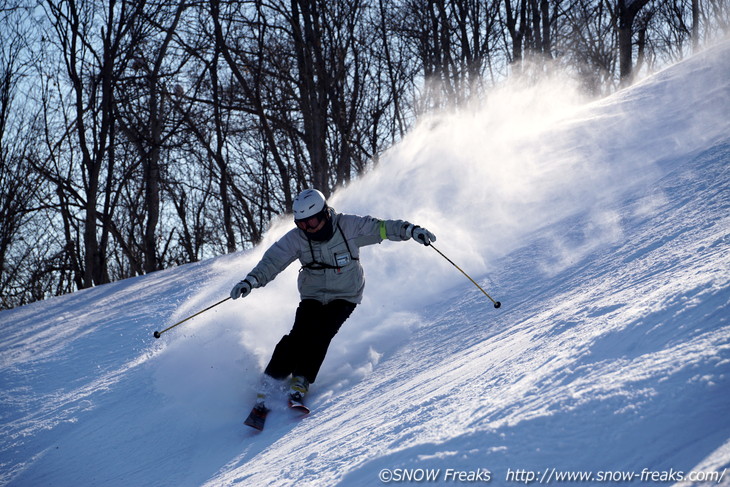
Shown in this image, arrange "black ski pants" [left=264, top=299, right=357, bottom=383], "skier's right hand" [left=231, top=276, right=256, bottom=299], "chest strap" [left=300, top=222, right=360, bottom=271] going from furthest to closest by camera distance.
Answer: "chest strap" [left=300, top=222, right=360, bottom=271], "skier's right hand" [left=231, top=276, right=256, bottom=299], "black ski pants" [left=264, top=299, right=357, bottom=383]

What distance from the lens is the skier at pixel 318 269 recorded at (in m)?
3.98

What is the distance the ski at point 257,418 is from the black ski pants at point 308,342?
289mm

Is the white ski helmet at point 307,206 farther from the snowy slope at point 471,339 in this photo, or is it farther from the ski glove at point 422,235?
the snowy slope at point 471,339

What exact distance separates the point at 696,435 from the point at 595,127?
22.5ft

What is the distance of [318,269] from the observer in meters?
4.31

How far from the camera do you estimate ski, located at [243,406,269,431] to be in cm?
355

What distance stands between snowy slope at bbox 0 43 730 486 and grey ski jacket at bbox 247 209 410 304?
0.64m

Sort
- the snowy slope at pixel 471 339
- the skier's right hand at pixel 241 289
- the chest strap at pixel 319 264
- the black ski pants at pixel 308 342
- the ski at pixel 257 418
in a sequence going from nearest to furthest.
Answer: the snowy slope at pixel 471 339
the ski at pixel 257 418
the black ski pants at pixel 308 342
the skier's right hand at pixel 241 289
the chest strap at pixel 319 264

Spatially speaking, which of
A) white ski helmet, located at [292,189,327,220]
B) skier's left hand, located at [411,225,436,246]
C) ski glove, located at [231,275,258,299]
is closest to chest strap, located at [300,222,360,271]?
white ski helmet, located at [292,189,327,220]

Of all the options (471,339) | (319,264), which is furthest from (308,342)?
(471,339)

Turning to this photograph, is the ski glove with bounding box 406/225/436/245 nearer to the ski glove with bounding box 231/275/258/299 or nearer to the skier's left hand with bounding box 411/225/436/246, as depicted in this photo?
the skier's left hand with bounding box 411/225/436/246

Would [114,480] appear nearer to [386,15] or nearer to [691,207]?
[691,207]

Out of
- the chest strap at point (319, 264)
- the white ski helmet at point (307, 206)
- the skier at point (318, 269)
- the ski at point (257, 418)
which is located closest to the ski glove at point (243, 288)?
the skier at point (318, 269)

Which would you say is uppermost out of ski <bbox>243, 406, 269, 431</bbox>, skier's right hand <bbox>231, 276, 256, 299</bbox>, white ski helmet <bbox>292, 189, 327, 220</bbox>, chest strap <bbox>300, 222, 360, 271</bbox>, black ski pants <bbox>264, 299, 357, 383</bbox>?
white ski helmet <bbox>292, 189, 327, 220</bbox>
